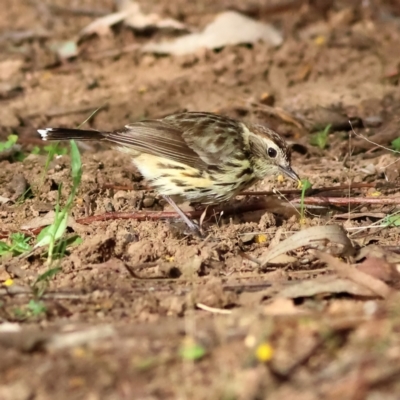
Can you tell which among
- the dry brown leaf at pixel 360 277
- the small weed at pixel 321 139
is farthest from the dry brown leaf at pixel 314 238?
the small weed at pixel 321 139

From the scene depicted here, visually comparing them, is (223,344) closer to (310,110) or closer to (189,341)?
(189,341)

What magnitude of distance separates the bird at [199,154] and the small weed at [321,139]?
1233 mm

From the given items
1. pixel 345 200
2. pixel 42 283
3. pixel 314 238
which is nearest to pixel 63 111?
pixel 345 200

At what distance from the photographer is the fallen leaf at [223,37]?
10.5 metres

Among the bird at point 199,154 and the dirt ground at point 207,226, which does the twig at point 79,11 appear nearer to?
the dirt ground at point 207,226

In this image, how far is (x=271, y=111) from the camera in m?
8.35

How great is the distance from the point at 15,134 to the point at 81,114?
2.99 ft

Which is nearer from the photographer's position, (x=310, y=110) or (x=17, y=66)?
(x=310, y=110)

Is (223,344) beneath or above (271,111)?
above

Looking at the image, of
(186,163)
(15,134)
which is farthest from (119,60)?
(186,163)

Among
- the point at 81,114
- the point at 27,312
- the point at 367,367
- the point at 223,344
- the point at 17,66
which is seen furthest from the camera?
the point at 17,66

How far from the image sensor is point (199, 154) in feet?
21.7

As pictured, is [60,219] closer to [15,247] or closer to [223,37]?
[15,247]

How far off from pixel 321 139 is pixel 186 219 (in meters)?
2.16
